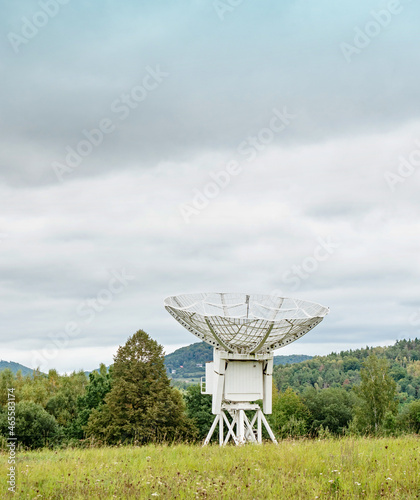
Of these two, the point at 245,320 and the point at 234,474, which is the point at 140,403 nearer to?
the point at 245,320

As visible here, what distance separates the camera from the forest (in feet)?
116

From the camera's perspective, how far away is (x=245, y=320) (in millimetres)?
20406

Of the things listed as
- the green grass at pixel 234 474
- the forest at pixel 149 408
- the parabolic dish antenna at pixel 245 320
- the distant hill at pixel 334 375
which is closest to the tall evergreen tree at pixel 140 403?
the forest at pixel 149 408

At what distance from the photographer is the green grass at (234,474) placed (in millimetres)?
8547

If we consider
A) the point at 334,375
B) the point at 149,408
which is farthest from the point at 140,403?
the point at 334,375

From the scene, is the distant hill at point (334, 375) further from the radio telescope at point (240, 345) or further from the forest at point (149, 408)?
the radio telescope at point (240, 345)

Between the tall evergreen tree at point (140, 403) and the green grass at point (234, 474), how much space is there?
2330cm

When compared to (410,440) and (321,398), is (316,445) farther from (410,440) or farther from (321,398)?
(321,398)

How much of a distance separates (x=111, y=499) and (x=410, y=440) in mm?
9500

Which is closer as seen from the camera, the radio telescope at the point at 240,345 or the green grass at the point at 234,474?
the green grass at the point at 234,474

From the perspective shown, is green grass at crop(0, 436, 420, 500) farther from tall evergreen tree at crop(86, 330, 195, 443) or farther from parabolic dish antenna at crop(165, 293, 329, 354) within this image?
tall evergreen tree at crop(86, 330, 195, 443)

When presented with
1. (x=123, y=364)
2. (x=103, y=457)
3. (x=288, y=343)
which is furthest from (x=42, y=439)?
(x=103, y=457)

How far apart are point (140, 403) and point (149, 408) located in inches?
49.9

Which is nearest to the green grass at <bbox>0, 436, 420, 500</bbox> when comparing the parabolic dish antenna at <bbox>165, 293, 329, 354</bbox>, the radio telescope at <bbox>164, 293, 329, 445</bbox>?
the parabolic dish antenna at <bbox>165, 293, 329, 354</bbox>
